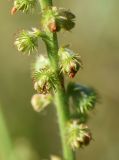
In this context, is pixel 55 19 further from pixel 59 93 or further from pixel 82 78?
pixel 82 78

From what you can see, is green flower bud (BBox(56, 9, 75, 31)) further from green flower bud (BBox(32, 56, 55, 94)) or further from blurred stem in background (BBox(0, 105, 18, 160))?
blurred stem in background (BBox(0, 105, 18, 160))

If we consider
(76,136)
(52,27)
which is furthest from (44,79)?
(76,136)

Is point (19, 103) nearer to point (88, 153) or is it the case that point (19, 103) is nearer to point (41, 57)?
point (88, 153)

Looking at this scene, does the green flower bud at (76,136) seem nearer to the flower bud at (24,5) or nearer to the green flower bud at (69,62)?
the green flower bud at (69,62)

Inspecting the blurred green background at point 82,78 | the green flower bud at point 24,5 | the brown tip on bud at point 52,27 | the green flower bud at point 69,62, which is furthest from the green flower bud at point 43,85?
the blurred green background at point 82,78

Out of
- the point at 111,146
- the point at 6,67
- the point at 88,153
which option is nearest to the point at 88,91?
the point at 111,146
